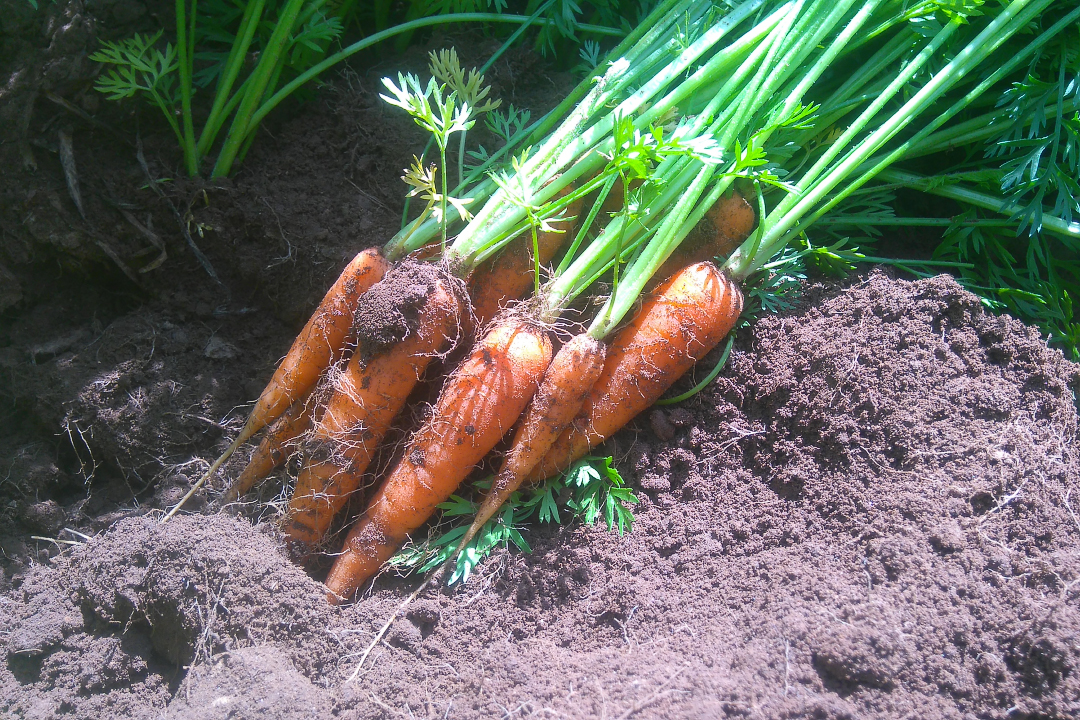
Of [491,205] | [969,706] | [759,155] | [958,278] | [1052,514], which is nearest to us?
[969,706]

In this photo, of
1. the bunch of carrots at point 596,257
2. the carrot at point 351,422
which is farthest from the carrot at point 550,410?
the carrot at point 351,422

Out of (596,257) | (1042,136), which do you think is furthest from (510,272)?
(1042,136)

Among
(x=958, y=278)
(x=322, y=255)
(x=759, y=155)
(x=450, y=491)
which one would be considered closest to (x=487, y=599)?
(x=450, y=491)

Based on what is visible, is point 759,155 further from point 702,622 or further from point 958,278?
point 702,622

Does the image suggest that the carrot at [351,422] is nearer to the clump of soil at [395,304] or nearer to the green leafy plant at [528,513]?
the clump of soil at [395,304]

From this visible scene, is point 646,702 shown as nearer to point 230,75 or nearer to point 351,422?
point 351,422

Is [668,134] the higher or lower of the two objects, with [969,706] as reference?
higher
